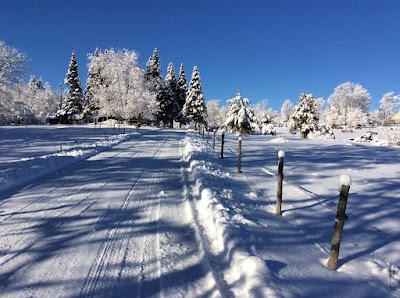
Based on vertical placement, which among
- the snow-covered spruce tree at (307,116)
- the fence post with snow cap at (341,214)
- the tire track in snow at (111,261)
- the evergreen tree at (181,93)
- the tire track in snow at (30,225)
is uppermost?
the evergreen tree at (181,93)

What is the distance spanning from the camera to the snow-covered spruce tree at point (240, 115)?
158 feet

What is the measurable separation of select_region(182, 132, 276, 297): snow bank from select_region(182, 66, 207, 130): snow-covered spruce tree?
1975 inches

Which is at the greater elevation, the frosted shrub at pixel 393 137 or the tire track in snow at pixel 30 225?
the frosted shrub at pixel 393 137

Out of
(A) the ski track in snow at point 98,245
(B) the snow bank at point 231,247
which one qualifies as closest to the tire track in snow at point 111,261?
(A) the ski track in snow at point 98,245

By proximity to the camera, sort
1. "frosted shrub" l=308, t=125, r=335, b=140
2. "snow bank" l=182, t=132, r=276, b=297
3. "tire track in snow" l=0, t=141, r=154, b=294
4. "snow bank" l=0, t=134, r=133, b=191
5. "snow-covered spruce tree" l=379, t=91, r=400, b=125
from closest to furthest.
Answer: "snow bank" l=182, t=132, r=276, b=297
"tire track in snow" l=0, t=141, r=154, b=294
"snow bank" l=0, t=134, r=133, b=191
"frosted shrub" l=308, t=125, r=335, b=140
"snow-covered spruce tree" l=379, t=91, r=400, b=125

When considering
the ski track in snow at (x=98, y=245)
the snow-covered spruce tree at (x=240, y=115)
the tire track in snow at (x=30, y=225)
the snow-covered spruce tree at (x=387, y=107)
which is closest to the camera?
the ski track in snow at (x=98, y=245)

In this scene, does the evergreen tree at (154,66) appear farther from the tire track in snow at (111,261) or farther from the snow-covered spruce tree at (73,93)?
Result: the tire track in snow at (111,261)

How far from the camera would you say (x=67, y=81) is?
2379 inches

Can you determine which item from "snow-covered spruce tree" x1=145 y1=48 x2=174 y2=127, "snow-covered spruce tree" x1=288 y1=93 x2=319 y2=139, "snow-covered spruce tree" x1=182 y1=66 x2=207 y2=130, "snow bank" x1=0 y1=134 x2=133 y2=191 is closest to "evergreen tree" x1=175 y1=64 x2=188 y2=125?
"snow-covered spruce tree" x1=145 y1=48 x2=174 y2=127

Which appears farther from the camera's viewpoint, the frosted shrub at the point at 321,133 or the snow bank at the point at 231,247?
the frosted shrub at the point at 321,133

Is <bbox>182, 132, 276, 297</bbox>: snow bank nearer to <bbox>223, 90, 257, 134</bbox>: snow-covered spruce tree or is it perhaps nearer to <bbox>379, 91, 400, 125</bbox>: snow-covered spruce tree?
<bbox>223, 90, 257, 134</bbox>: snow-covered spruce tree

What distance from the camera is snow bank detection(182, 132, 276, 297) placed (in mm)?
2805

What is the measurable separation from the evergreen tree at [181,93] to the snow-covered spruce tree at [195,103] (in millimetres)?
6582

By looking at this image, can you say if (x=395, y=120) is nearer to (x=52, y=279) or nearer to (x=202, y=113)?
(x=202, y=113)
